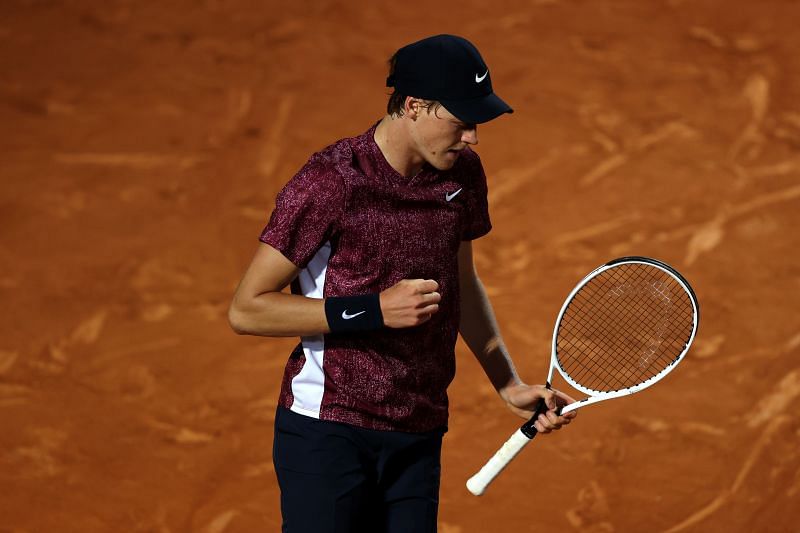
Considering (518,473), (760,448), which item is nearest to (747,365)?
(760,448)

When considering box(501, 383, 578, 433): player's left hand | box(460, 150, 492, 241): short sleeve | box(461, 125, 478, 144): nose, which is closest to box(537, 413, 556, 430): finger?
box(501, 383, 578, 433): player's left hand

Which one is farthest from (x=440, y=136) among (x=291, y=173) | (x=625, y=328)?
(x=291, y=173)

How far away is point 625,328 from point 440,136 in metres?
1.83

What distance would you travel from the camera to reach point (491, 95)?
238 cm

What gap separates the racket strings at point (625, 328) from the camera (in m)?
3.57

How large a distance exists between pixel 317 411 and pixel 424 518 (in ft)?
1.16

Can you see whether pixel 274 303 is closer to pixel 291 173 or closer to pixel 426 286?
pixel 426 286

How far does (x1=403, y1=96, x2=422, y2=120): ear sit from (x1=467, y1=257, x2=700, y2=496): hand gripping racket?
64 cm

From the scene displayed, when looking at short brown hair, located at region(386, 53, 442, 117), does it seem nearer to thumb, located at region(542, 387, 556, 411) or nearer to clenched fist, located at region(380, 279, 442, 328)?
clenched fist, located at region(380, 279, 442, 328)

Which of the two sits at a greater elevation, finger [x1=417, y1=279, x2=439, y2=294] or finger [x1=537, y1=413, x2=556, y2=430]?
finger [x1=417, y1=279, x2=439, y2=294]

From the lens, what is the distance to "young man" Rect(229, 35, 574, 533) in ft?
7.52

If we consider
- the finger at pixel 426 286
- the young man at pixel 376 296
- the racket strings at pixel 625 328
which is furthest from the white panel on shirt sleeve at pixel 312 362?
the racket strings at pixel 625 328

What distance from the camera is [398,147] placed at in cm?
236

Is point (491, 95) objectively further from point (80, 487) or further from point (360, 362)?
point (80, 487)
